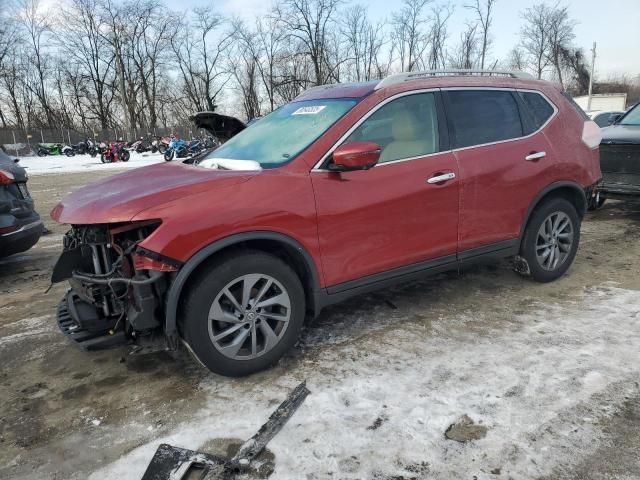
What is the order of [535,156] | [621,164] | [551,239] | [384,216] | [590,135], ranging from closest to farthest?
[384,216], [535,156], [551,239], [590,135], [621,164]

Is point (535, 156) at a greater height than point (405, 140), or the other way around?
point (405, 140)

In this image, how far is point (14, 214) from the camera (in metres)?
5.07

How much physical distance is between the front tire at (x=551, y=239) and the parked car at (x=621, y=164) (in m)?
2.91

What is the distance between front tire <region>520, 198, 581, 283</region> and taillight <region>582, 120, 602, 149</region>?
0.62 meters

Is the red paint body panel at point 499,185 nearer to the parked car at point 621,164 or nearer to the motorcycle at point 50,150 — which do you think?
the parked car at point 621,164

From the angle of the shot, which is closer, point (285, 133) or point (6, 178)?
point (285, 133)

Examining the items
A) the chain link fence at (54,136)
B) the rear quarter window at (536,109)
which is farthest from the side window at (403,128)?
the chain link fence at (54,136)

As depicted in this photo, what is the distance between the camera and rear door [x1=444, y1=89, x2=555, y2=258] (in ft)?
12.3

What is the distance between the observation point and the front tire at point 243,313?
2.79m

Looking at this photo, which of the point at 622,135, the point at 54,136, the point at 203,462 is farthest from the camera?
the point at 54,136

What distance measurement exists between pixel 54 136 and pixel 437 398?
46.6 m

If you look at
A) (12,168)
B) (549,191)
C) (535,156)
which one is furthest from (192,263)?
(12,168)

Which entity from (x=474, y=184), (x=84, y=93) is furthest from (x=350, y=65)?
(x=474, y=184)

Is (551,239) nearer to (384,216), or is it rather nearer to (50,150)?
(384,216)
